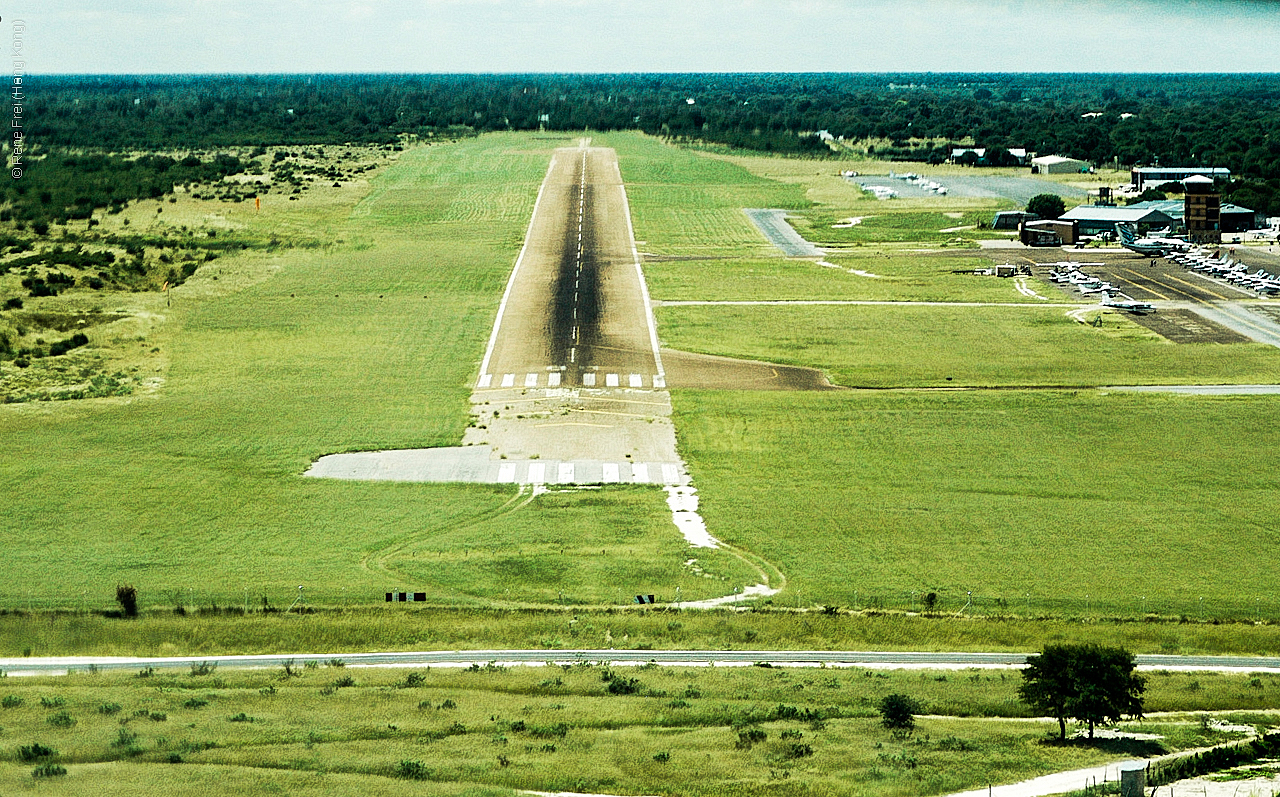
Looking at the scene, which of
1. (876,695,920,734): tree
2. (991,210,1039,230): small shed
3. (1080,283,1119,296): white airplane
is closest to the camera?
(876,695,920,734): tree

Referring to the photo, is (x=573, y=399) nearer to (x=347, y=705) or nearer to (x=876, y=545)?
(x=876, y=545)

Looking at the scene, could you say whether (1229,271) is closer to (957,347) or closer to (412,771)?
(957,347)

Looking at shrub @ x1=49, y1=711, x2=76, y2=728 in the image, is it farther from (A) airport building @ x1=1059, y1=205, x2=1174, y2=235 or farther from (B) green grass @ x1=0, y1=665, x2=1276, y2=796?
(A) airport building @ x1=1059, y1=205, x2=1174, y2=235

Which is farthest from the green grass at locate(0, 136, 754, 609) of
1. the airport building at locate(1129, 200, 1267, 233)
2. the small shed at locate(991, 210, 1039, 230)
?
the airport building at locate(1129, 200, 1267, 233)

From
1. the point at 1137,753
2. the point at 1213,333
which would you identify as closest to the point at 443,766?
the point at 1137,753

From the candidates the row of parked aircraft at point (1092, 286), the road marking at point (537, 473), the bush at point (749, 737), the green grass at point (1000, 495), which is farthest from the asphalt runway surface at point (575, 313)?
the bush at point (749, 737)

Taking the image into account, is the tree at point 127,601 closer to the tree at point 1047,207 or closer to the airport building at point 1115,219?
the airport building at point 1115,219
